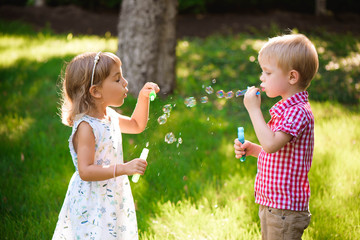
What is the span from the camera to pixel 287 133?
6.88ft

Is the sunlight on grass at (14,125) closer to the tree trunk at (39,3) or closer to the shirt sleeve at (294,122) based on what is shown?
the shirt sleeve at (294,122)

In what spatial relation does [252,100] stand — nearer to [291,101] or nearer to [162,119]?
[291,101]

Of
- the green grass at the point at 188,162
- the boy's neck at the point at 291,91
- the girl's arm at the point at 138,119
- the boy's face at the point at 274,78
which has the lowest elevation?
the green grass at the point at 188,162

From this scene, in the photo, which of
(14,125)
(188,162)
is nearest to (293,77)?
(188,162)

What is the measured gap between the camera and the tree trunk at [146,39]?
6026 millimetres

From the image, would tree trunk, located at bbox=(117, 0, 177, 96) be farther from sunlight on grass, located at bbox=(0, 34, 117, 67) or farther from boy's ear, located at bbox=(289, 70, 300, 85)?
boy's ear, located at bbox=(289, 70, 300, 85)

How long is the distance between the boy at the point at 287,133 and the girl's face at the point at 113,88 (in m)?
0.74

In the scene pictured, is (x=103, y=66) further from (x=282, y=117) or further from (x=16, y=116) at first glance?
(x=16, y=116)

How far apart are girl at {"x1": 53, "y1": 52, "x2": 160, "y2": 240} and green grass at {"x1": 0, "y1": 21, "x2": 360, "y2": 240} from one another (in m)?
0.35

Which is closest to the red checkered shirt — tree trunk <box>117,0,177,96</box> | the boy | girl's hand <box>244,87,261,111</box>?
the boy

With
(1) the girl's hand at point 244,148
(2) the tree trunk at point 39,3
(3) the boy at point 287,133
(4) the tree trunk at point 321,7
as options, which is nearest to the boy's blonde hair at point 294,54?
(3) the boy at point 287,133

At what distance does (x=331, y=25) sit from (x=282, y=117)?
36.3 feet

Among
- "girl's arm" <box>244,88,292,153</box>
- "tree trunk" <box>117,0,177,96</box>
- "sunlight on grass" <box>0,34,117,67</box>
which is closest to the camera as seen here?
"girl's arm" <box>244,88,292,153</box>

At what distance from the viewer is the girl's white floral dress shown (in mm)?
2365
